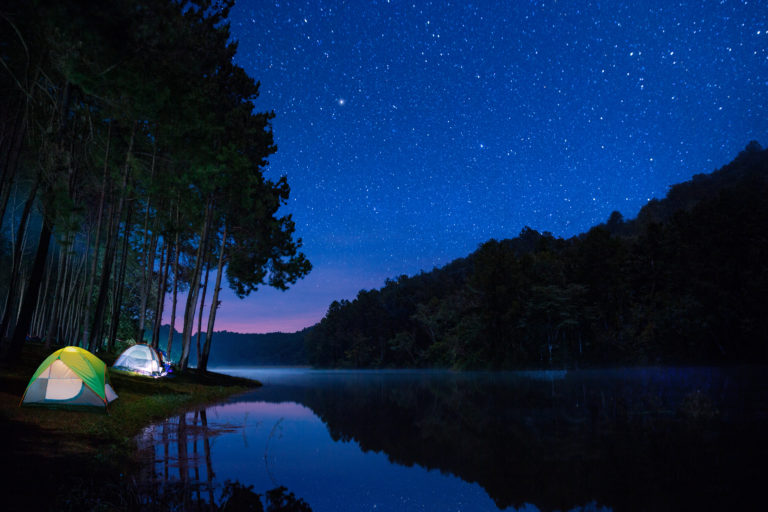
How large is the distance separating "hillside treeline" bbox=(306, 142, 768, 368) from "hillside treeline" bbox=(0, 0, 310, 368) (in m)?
40.8

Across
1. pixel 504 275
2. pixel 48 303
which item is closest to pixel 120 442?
pixel 48 303

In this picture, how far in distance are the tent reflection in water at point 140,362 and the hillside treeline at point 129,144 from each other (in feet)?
10.6

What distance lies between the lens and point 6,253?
44.6m

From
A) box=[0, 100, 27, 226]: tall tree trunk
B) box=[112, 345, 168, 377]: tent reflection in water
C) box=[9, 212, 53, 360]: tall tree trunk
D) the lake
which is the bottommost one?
the lake

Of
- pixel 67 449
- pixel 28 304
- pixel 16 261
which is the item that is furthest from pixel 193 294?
pixel 67 449

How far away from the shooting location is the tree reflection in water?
234 inches

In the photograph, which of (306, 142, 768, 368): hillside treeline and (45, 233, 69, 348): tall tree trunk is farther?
(306, 142, 768, 368): hillside treeline

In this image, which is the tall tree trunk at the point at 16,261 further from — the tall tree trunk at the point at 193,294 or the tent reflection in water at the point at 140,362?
the tall tree trunk at the point at 193,294

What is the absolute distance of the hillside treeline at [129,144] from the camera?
14234 mm

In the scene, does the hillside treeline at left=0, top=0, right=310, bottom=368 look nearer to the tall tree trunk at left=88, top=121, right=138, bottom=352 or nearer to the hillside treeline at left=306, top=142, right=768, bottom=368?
the tall tree trunk at left=88, top=121, right=138, bottom=352

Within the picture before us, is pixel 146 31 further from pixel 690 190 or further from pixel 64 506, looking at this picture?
pixel 690 190

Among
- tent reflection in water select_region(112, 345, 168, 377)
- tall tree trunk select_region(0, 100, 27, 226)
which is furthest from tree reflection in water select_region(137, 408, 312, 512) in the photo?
tent reflection in water select_region(112, 345, 168, 377)

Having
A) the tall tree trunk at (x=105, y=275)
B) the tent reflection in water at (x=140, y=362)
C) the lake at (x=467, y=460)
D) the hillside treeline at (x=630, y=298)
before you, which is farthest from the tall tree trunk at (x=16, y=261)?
the hillside treeline at (x=630, y=298)

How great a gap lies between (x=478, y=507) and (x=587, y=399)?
50.6ft
